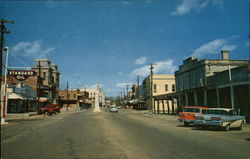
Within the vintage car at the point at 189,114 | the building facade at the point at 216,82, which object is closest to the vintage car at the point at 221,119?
the vintage car at the point at 189,114

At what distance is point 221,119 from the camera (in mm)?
14508

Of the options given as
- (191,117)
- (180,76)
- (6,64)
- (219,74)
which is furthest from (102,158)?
(180,76)

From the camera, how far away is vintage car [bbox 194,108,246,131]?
14609 millimetres

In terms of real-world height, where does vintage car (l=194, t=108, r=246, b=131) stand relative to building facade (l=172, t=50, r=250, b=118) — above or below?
below

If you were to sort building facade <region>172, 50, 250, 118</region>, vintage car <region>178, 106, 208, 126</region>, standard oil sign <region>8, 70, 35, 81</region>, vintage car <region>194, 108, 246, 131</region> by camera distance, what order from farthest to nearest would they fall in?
1. standard oil sign <region>8, 70, 35, 81</region>
2. building facade <region>172, 50, 250, 118</region>
3. vintage car <region>178, 106, 208, 126</region>
4. vintage car <region>194, 108, 246, 131</region>

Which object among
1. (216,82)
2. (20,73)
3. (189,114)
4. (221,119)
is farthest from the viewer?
(216,82)

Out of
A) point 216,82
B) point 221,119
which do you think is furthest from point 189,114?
point 216,82

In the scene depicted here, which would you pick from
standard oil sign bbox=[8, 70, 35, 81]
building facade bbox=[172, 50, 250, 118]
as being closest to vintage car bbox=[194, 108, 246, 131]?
building facade bbox=[172, 50, 250, 118]

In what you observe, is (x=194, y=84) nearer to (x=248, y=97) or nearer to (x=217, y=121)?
(x=248, y=97)

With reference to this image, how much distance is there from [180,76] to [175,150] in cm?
3433

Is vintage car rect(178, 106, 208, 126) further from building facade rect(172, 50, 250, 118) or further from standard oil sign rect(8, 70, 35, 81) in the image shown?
standard oil sign rect(8, 70, 35, 81)

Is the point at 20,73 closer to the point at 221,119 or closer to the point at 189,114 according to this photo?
the point at 189,114

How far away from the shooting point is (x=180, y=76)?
133 ft

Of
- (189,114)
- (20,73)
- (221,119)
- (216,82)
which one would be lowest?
(221,119)
